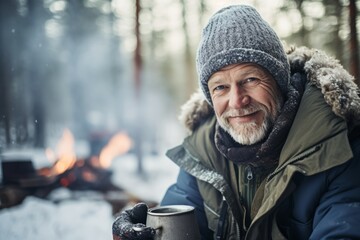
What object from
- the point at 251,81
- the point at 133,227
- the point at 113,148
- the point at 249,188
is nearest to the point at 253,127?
the point at 251,81

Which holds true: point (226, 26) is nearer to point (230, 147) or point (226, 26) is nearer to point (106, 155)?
point (230, 147)

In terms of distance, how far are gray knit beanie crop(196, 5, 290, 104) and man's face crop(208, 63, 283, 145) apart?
64 mm

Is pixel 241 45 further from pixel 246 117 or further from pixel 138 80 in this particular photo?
pixel 138 80

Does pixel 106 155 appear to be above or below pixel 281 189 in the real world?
below

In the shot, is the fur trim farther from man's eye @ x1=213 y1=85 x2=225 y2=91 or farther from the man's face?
man's eye @ x1=213 y1=85 x2=225 y2=91

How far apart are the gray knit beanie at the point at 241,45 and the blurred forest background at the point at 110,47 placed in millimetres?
4886

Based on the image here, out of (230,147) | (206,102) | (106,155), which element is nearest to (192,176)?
(230,147)

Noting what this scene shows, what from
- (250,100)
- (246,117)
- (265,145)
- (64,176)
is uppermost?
(250,100)

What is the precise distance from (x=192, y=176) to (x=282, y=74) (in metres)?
1.10

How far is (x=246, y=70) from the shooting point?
2.36m

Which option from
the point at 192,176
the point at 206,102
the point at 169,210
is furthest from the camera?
the point at 206,102

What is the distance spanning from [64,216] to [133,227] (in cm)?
446

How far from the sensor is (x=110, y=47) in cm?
2277

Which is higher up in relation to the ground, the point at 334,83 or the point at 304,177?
the point at 334,83
